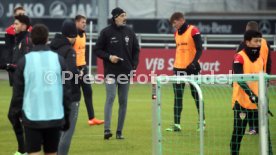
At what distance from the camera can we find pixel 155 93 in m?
9.97

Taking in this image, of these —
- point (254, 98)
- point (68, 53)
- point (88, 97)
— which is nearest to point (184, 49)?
point (88, 97)

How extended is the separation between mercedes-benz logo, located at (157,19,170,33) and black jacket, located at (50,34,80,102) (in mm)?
20294

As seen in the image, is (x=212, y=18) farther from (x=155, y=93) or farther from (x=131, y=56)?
(x=155, y=93)

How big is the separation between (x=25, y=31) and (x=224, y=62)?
44.0 feet

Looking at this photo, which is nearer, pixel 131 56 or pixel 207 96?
pixel 131 56

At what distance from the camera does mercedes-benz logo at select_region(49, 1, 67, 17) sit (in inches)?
1196

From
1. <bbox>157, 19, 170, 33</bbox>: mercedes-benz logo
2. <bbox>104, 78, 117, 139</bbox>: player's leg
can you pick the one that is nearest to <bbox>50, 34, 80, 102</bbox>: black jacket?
<bbox>104, 78, 117, 139</bbox>: player's leg

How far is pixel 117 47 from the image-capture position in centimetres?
1362

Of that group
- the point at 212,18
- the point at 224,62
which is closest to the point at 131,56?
the point at 224,62

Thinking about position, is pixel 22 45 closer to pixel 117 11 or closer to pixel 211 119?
pixel 117 11

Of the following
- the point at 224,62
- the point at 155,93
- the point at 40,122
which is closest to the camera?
the point at 40,122

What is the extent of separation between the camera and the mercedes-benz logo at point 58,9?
1196 inches

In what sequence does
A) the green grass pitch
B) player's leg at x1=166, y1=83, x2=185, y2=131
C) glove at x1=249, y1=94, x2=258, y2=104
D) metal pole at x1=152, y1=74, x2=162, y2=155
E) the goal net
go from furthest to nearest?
player's leg at x1=166, y1=83, x2=185, y2=131 < the green grass pitch < glove at x1=249, y1=94, x2=258, y2=104 < metal pole at x1=152, y1=74, x2=162, y2=155 < the goal net

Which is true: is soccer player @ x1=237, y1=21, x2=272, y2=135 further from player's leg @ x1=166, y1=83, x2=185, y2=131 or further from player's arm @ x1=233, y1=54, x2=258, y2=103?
player's leg @ x1=166, y1=83, x2=185, y2=131
